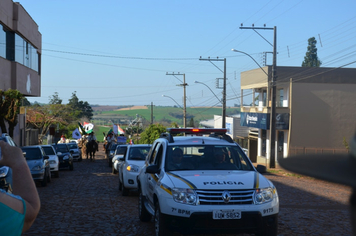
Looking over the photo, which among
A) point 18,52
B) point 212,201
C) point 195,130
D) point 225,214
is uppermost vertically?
point 18,52

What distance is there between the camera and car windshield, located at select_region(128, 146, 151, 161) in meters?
15.7

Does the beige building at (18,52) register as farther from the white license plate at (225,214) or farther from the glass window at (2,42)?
the white license plate at (225,214)

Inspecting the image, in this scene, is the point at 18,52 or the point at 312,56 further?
the point at 312,56

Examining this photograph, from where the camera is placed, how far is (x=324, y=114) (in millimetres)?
37062

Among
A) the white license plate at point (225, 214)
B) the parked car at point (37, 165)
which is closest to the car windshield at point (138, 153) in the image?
the parked car at point (37, 165)

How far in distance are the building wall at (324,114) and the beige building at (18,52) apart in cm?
1975

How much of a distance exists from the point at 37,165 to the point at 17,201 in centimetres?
1597

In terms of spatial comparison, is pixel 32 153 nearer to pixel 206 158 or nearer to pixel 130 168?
pixel 130 168

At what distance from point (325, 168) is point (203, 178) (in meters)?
6.05

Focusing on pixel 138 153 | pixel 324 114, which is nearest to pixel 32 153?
pixel 138 153

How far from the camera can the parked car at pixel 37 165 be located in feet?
57.5

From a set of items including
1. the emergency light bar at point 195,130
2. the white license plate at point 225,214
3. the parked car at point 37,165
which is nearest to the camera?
the white license plate at point 225,214

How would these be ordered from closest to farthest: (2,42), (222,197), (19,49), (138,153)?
(222,197) → (138,153) → (2,42) → (19,49)

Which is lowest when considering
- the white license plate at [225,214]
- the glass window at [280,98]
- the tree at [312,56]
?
the white license plate at [225,214]
